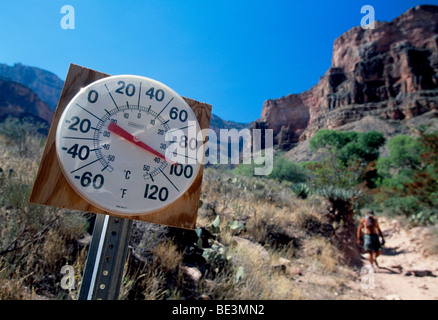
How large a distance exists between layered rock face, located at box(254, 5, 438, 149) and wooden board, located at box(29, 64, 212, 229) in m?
54.4

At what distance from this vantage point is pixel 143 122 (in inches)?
43.3

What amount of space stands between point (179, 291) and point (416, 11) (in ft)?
265

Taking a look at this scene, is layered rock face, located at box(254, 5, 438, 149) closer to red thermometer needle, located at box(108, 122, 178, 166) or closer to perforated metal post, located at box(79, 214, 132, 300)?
red thermometer needle, located at box(108, 122, 178, 166)

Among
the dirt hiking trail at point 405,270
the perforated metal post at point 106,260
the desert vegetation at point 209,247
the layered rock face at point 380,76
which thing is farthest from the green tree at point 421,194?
the layered rock face at point 380,76

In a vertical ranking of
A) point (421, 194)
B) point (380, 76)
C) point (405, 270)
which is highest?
point (380, 76)

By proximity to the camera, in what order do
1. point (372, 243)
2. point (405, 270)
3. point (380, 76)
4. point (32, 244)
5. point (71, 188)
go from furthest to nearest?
1. point (380, 76)
2. point (372, 243)
3. point (405, 270)
4. point (32, 244)
5. point (71, 188)

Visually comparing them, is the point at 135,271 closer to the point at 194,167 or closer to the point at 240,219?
the point at 194,167

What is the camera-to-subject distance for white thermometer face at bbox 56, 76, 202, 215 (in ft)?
3.23

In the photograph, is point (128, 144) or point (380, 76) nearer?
point (128, 144)

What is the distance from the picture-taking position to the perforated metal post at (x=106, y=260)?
0.99 metres

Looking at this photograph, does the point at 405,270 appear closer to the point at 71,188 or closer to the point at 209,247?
the point at 209,247

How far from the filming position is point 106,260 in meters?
1.02

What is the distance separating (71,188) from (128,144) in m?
0.27

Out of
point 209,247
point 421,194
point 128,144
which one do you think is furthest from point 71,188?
point 421,194
